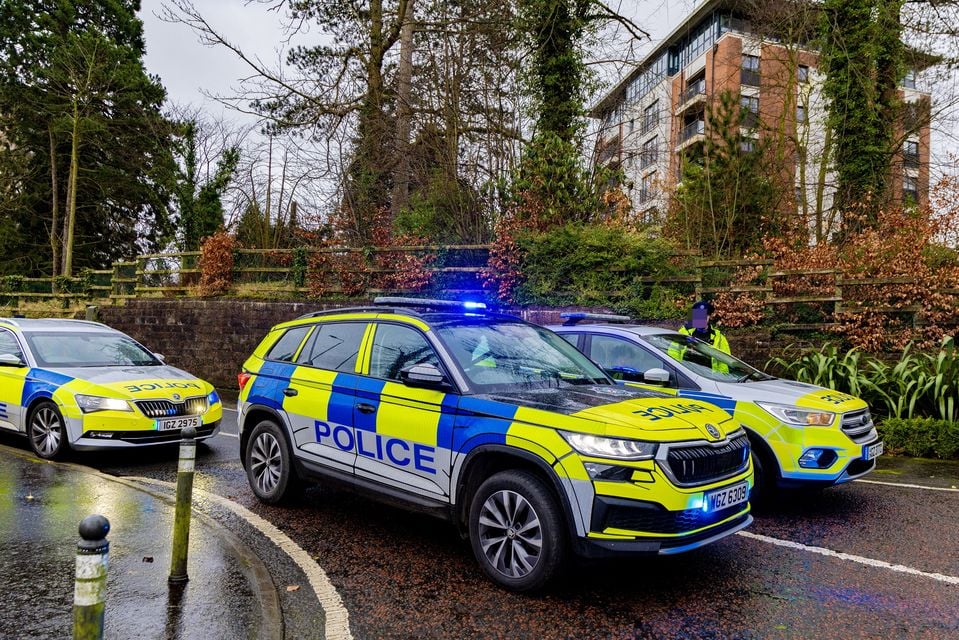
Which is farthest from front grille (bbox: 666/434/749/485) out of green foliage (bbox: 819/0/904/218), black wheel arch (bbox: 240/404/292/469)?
green foliage (bbox: 819/0/904/218)

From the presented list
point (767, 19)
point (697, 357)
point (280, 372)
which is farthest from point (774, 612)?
point (767, 19)

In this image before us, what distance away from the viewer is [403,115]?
17.2 m

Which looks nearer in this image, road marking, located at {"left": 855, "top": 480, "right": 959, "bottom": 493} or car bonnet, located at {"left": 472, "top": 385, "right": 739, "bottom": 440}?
car bonnet, located at {"left": 472, "top": 385, "right": 739, "bottom": 440}

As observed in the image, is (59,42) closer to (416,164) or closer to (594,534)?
(416,164)

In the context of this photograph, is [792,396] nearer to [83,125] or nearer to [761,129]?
[761,129]

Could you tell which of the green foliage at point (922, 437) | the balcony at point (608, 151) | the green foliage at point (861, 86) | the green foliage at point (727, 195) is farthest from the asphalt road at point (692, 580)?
the green foliage at point (861, 86)

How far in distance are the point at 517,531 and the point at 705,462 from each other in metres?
1.23

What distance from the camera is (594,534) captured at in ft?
12.4

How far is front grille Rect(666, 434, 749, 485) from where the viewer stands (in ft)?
12.9

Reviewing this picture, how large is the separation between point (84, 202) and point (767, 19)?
3027 centimetres

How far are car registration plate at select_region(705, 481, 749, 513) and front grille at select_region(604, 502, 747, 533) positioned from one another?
12cm

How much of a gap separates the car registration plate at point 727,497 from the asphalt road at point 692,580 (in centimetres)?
56

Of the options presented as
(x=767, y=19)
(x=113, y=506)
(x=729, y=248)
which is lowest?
(x=113, y=506)

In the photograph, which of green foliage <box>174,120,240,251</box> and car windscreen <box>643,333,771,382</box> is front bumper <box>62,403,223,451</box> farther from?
green foliage <box>174,120,240,251</box>
